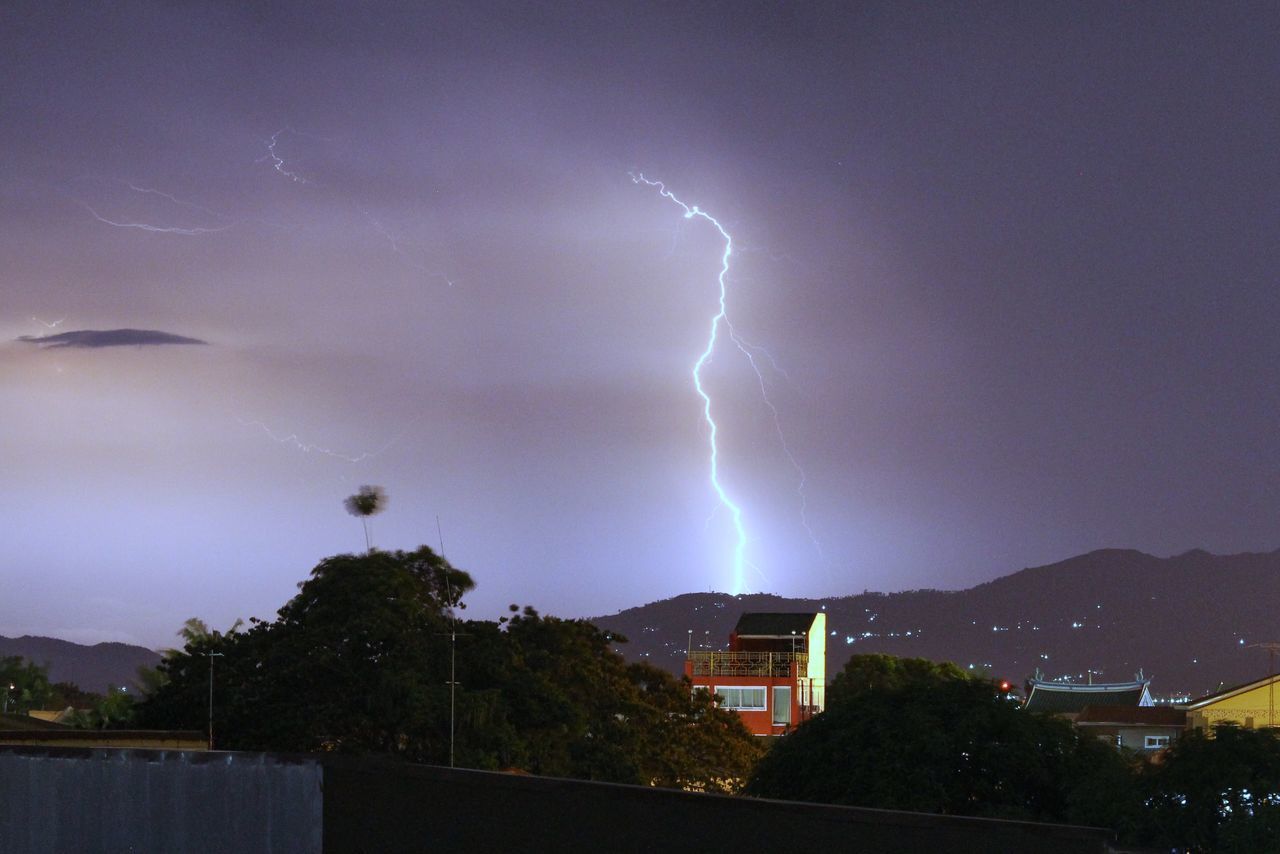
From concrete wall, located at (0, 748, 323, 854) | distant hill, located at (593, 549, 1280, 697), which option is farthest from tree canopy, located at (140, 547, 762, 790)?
distant hill, located at (593, 549, 1280, 697)

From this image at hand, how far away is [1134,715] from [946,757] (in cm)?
4774

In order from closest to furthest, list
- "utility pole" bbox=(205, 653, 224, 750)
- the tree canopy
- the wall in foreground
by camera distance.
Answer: the wall in foreground → "utility pole" bbox=(205, 653, 224, 750) → the tree canopy

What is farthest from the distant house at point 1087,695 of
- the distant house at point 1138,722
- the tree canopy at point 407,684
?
the tree canopy at point 407,684

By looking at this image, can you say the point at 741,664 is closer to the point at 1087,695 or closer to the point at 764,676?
the point at 764,676

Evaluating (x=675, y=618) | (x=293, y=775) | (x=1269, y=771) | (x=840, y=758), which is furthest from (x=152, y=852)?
(x=675, y=618)

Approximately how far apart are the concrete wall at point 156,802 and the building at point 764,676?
4256cm

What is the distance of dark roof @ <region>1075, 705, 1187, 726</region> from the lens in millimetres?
56500

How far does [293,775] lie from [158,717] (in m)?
22.9

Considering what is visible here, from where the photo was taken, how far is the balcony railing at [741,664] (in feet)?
179

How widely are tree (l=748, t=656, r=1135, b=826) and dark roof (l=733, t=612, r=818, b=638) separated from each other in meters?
41.7

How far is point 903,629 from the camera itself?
191125 mm

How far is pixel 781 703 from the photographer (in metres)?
54.1

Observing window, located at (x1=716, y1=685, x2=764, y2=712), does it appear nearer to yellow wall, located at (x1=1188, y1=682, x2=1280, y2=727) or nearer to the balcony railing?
the balcony railing

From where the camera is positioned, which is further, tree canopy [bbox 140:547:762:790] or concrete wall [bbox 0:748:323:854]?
tree canopy [bbox 140:547:762:790]
